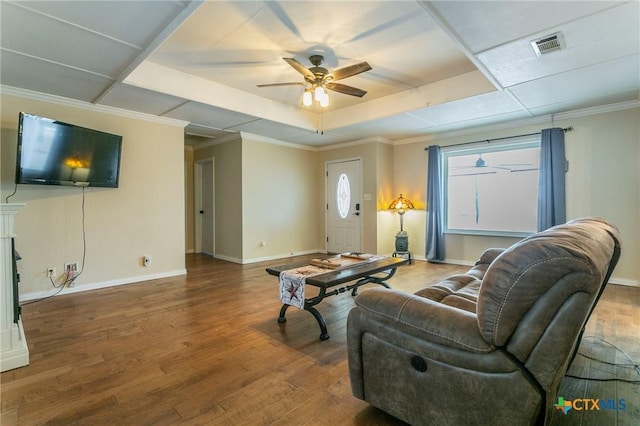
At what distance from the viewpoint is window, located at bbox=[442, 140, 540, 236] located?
4941mm

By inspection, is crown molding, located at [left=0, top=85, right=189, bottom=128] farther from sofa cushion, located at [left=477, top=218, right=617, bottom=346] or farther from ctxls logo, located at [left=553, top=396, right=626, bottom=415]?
ctxls logo, located at [left=553, top=396, right=626, bottom=415]

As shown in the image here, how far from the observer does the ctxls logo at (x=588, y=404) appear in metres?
1.65

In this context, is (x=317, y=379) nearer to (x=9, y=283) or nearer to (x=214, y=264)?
(x=9, y=283)

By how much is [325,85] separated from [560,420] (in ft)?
11.0

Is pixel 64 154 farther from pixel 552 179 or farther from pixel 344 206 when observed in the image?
pixel 552 179

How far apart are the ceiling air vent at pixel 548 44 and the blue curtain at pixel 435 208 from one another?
3088 millimetres

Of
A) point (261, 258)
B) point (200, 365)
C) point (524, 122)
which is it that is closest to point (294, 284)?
point (200, 365)

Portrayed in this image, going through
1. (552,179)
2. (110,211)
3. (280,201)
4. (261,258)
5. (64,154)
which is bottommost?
(261,258)

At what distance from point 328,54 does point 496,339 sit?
3.07 meters

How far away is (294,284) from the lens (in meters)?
2.69

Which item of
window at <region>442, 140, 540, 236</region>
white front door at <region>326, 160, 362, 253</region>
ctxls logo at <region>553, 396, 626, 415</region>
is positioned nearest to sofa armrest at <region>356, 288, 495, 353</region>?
ctxls logo at <region>553, 396, 626, 415</region>

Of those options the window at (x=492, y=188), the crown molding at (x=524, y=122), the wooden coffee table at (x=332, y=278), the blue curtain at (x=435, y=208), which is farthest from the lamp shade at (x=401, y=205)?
the wooden coffee table at (x=332, y=278)

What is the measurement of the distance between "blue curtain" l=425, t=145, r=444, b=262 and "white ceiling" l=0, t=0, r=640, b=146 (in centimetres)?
97

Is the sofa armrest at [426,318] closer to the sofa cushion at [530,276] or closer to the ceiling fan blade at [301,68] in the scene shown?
the sofa cushion at [530,276]
